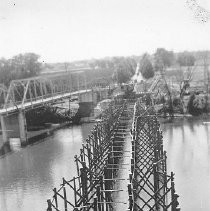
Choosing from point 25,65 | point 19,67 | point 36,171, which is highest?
point 25,65

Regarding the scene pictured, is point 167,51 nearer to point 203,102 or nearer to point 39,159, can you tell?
point 203,102

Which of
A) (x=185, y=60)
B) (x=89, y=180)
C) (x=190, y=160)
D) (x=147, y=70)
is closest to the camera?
(x=89, y=180)

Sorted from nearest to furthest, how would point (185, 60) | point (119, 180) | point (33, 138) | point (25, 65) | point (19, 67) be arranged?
point (119, 180) → point (33, 138) → point (19, 67) → point (25, 65) → point (185, 60)

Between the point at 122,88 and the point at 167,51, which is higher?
the point at 167,51

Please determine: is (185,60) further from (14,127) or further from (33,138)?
(33,138)

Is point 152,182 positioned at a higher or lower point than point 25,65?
lower

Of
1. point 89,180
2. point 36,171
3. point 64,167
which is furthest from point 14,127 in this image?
point 89,180

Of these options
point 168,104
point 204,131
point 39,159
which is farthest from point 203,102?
point 39,159
